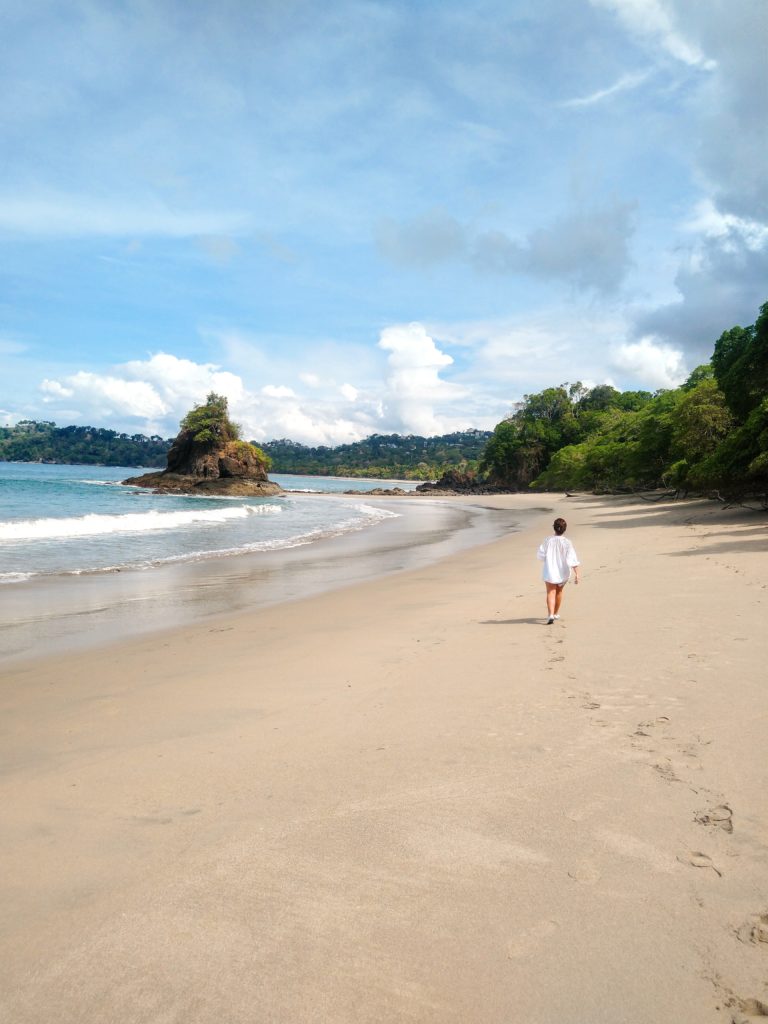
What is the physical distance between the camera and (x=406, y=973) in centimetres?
237

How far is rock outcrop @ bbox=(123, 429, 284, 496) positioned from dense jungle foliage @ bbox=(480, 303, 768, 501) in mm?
40939

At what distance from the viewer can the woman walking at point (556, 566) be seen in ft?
28.1

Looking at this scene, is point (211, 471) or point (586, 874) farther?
point (211, 471)

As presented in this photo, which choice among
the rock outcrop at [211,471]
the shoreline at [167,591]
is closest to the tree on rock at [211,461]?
the rock outcrop at [211,471]

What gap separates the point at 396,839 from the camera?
3.25 metres

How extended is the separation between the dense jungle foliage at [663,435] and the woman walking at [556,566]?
12.4m

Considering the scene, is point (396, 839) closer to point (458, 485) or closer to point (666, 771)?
point (666, 771)

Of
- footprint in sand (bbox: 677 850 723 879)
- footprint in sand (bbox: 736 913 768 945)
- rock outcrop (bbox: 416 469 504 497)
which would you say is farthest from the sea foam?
rock outcrop (bbox: 416 469 504 497)

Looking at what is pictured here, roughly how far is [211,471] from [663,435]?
55.1m

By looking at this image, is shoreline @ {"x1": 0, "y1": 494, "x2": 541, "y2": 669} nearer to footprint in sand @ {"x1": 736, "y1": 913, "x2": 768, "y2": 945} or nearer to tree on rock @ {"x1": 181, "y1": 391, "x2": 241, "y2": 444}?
footprint in sand @ {"x1": 736, "y1": 913, "x2": 768, "y2": 945}

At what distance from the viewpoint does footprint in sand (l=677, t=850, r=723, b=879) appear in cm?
292

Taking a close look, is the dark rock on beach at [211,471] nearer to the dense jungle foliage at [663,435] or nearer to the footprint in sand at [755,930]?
the dense jungle foliage at [663,435]

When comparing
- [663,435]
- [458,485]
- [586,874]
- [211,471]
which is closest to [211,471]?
[211,471]

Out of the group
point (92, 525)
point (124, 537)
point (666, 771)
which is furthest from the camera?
point (92, 525)
